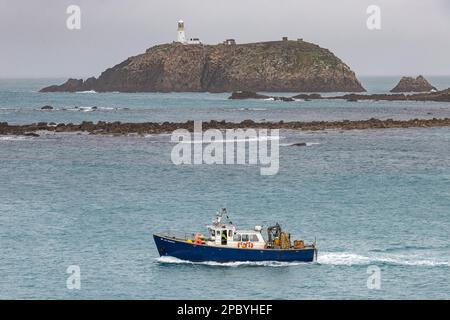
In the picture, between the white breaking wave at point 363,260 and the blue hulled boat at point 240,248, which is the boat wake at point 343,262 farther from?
the blue hulled boat at point 240,248

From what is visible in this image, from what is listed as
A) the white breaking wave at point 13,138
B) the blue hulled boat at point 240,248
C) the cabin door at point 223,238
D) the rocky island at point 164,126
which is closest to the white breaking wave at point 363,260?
the blue hulled boat at point 240,248

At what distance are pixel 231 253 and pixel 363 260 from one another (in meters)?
7.79

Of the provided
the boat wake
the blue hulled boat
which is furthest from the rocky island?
the blue hulled boat

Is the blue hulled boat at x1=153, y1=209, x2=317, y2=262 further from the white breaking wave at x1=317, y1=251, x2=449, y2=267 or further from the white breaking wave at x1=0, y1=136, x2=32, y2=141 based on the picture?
the white breaking wave at x1=0, y1=136, x2=32, y2=141

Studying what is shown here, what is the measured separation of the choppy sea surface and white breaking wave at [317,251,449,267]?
70 mm

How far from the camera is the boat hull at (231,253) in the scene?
2000 inches

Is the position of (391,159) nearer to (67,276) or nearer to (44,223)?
(44,223)

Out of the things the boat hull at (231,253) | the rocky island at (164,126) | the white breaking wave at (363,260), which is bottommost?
the white breaking wave at (363,260)

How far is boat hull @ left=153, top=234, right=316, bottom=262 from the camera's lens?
50812 millimetres

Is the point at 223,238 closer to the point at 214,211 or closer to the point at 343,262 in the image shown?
the point at 343,262

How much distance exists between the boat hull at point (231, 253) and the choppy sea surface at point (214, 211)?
1.37ft

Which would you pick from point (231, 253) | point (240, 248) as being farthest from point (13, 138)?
point (240, 248)
